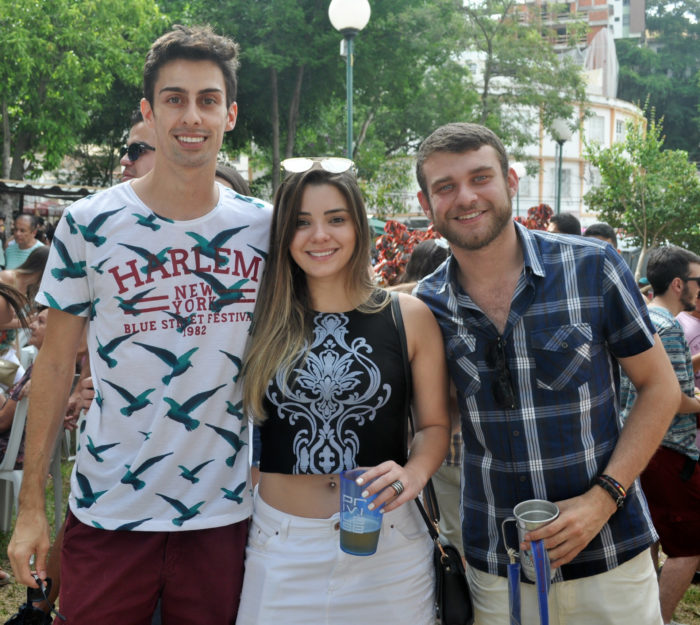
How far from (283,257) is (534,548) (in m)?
1.21

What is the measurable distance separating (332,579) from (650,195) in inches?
1054

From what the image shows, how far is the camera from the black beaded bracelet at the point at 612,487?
88.0 inches

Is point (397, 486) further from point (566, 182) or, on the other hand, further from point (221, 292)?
point (566, 182)

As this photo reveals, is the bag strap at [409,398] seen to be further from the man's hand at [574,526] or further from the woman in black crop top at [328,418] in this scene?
the man's hand at [574,526]

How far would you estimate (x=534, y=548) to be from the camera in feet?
6.73

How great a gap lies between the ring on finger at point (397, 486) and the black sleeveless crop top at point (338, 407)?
0.72 ft

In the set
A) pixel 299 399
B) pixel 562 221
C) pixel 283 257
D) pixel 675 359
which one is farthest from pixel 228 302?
pixel 562 221

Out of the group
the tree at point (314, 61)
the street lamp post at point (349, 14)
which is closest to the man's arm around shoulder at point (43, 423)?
the street lamp post at point (349, 14)

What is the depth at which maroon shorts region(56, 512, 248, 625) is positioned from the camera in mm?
2369

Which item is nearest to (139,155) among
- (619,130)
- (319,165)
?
(319,165)

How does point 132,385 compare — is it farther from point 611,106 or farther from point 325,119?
point 611,106

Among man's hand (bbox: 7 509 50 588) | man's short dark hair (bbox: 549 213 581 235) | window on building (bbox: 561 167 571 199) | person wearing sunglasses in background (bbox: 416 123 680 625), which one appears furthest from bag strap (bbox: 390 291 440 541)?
window on building (bbox: 561 167 571 199)

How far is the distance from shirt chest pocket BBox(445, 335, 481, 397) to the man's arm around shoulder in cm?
124

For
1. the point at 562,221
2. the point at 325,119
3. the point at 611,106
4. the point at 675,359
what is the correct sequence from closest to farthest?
the point at 675,359 < the point at 562,221 < the point at 325,119 < the point at 611,106
